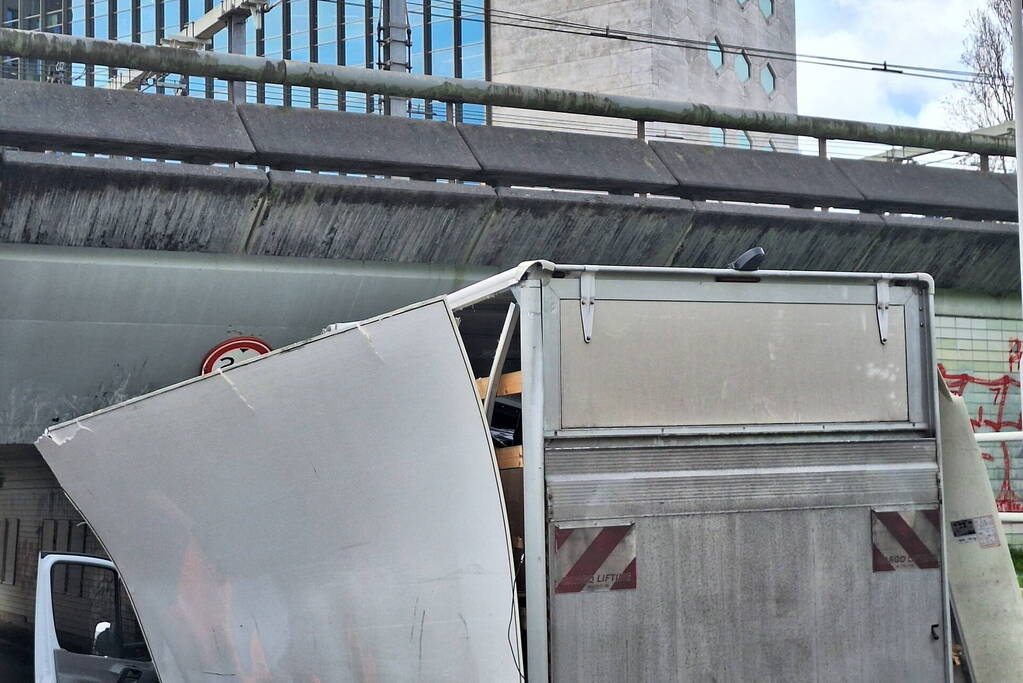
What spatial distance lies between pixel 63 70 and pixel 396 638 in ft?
25.1

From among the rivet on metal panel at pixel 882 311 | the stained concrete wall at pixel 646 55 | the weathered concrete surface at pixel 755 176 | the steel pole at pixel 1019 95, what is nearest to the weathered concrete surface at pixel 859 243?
the weathered concrete surface at pixel 755 176

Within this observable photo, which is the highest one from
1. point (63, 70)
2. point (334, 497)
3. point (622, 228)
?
point (63, 70)

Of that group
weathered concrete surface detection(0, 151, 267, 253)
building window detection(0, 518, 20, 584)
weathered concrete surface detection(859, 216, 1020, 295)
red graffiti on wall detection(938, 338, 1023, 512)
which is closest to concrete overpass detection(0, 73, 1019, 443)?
weathered concrete surface detection(0, 151, 267, 253)

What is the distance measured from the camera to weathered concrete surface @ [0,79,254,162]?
10641 millimetres

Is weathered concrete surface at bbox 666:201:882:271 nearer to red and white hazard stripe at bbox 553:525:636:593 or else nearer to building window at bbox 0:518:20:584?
building window at bbox 0:518:20:584

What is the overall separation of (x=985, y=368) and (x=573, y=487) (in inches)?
464

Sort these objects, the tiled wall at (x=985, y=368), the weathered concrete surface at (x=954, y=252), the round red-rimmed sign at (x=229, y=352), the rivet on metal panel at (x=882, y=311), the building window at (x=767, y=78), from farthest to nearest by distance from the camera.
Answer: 1. the building window at (x=767, y=78)
2. the tiled wall at (x=985, y=368)
3. the weathered concrete surface at (x=954, y=252)
4. the round red-rimmed sign at (x=229, y=352)
5. the rivet on metal panel at (x=882, y=311)

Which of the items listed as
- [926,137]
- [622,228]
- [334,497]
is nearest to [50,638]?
[334,497]

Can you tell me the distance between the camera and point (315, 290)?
1231cm

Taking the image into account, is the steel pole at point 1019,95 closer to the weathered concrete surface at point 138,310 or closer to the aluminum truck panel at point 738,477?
→ the weathered concrete surface at point 138,310

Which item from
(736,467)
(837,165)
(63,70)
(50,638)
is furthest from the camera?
(837,165)

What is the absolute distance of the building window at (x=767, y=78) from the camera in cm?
5081

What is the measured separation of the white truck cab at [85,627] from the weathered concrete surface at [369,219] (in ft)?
14.9

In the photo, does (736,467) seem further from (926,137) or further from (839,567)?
(926,137)
